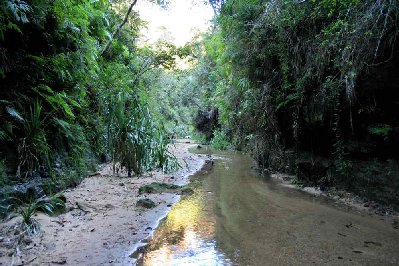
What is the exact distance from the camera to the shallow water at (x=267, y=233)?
131 inches

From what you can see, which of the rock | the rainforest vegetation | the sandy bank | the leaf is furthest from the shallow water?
the leaf

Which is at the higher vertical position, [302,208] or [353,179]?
[353,179]

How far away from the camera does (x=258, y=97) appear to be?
8.22 meters

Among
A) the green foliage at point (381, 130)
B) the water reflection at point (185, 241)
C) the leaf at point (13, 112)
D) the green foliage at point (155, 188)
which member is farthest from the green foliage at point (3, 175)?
the green foliage at point (381, 130)

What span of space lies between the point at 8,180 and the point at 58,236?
1.20 meters

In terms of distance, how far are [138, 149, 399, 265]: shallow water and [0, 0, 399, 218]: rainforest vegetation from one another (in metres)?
1.17

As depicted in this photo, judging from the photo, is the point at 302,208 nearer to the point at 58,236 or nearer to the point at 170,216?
the point at 170,216

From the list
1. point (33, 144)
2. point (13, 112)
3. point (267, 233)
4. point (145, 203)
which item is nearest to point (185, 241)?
point (267, 233)

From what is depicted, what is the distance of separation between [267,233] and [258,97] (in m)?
4.78

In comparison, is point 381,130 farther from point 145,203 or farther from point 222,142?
point 222,142

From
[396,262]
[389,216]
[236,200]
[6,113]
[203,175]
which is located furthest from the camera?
[203,175]

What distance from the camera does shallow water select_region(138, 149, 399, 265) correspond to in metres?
3.33

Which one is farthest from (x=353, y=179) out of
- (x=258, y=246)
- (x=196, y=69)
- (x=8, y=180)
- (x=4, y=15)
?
(x=196, y=69)

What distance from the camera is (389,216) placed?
4.80 meters
